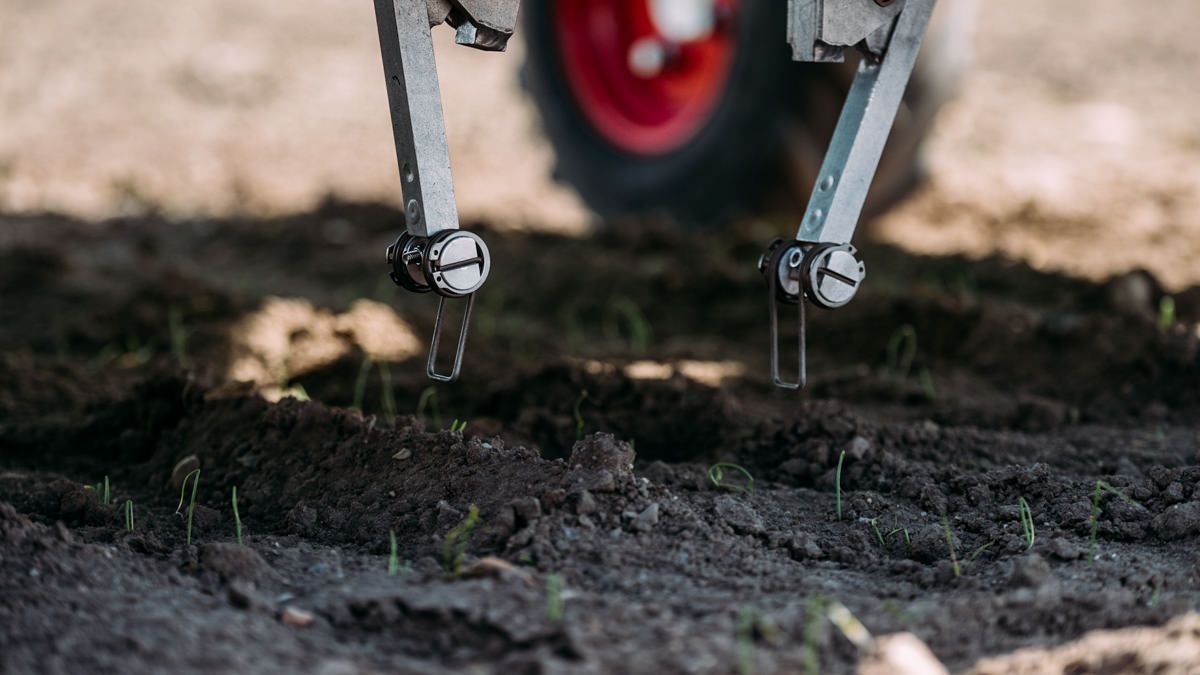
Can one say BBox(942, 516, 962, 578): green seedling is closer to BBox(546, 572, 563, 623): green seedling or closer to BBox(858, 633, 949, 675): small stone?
BBox(858, 633, 949, 675): small stone

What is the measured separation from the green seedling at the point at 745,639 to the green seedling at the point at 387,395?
1.03 metres

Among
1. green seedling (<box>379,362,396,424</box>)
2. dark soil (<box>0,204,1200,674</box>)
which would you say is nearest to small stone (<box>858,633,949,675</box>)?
dark soil (<box>0,204,1200,674</box>)

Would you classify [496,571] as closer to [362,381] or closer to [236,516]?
[236,516]

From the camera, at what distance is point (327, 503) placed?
77.4 inches

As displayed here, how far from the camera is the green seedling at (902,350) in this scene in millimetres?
2951

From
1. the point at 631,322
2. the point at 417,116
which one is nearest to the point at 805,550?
the point at 417,116

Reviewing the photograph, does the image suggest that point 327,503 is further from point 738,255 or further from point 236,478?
point 738,255

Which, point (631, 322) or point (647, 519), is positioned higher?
point (631, 322)

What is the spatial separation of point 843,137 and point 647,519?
0.64 m

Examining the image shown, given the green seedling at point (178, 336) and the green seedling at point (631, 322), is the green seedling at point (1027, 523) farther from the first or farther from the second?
the green seedling at point (178, 336)

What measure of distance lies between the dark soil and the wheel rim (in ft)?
2.75

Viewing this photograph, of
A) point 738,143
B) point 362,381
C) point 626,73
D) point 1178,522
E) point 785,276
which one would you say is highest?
point 626,73

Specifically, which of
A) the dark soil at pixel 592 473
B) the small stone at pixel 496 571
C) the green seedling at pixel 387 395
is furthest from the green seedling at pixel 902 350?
the small stone at pixel 496 571

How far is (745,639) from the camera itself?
4.77ft
